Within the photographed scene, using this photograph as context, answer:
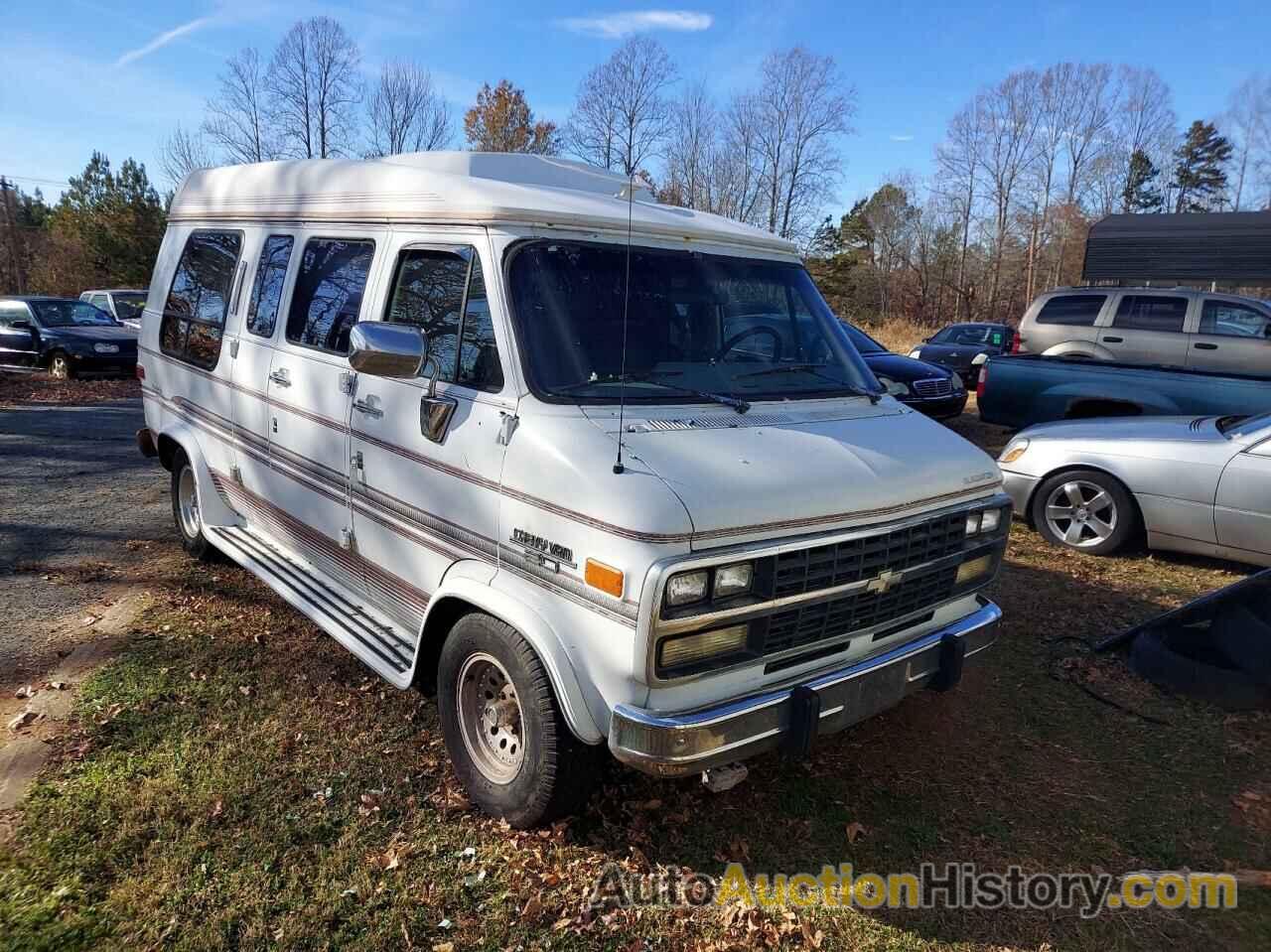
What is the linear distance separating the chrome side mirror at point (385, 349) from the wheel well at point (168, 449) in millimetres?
3526

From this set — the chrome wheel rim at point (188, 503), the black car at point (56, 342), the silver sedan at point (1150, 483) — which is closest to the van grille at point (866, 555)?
the silver sedan at point (1150, 483)

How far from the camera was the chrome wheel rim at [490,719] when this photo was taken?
3172 millimetres

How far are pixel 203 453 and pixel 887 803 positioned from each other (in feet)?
15.4

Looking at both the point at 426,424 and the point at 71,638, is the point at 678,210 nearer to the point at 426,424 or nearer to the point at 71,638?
the point at 426,424

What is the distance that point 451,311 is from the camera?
11.3 ft

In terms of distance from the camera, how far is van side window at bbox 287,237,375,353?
397 cm

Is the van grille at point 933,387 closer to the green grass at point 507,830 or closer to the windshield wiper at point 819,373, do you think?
the green grass at point 507,830

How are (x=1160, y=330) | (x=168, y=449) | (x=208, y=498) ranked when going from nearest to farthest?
(x=208, y=498)
(x=168, y=449)
(x=1160, y=330)

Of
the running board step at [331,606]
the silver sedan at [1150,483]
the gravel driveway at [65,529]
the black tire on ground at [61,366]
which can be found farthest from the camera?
the black tire on ground at [61,366]

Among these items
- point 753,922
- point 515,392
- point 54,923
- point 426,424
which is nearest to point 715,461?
point 515,392

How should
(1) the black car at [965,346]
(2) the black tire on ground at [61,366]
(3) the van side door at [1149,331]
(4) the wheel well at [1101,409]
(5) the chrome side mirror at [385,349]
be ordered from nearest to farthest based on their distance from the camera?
(5) the chrome side mirror at [385,349]
(4) the wheel well at [1101,409]
(3) the van side door at [1149,331]
(2) the black tire on ground at [61,366]
(1) the black car at [965,346]

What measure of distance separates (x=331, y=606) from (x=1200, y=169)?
6040cm

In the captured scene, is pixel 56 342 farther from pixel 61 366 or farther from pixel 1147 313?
pixel 1147 313

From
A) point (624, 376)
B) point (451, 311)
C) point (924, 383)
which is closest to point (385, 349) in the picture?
point (451, 311)
